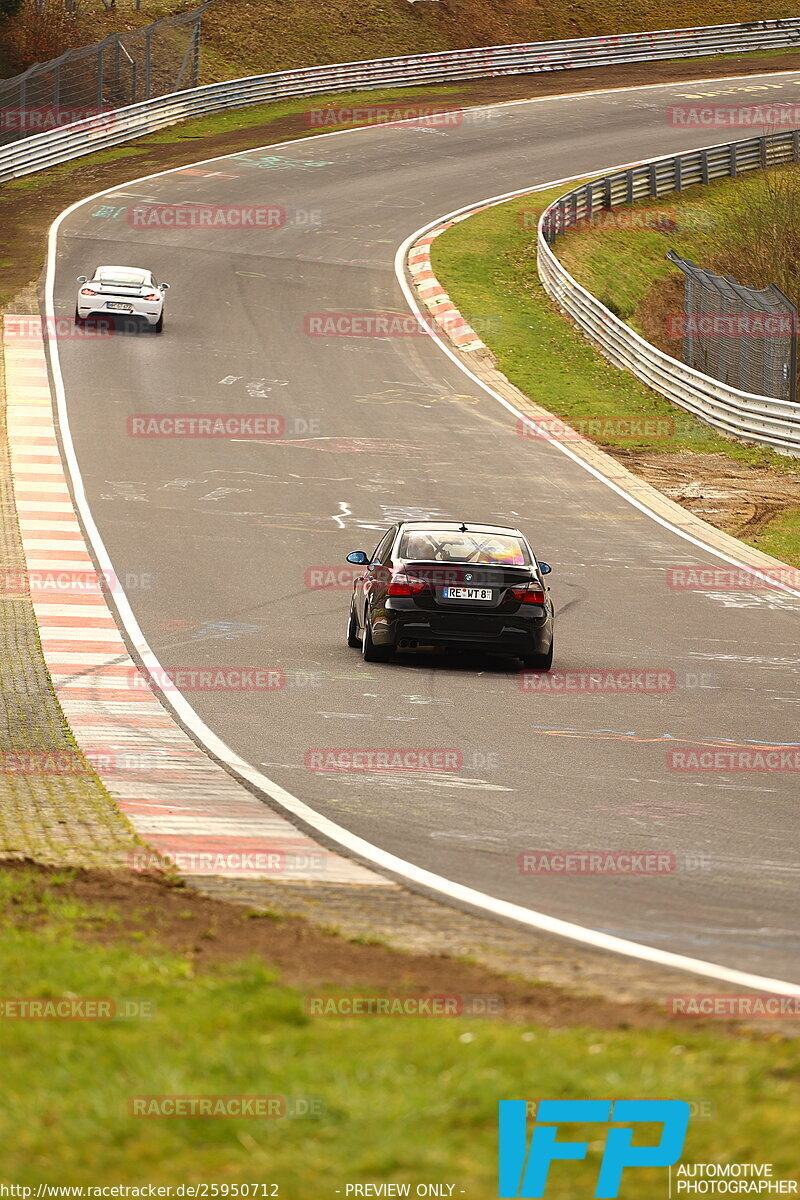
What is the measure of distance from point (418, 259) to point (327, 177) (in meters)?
10.1

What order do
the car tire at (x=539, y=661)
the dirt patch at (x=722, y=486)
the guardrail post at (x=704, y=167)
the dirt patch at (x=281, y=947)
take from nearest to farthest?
the dirt patch at (x=281, y=947) → the car tire at (x=539, y=661) → the dirt patch at (x=722, y=486) → the guardrail post at (x=704, y=167)

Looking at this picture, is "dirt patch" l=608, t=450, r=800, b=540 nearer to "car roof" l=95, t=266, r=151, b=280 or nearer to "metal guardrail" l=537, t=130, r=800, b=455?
"metal guardrail" l=537, t=130, r=800, b=455

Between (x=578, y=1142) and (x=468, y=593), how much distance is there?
11183mm

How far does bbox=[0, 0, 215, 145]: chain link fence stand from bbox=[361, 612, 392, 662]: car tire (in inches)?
1634

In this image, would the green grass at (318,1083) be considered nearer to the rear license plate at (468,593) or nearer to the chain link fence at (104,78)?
the rear license plate at (468,593)

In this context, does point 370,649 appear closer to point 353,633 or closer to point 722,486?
point 353,633

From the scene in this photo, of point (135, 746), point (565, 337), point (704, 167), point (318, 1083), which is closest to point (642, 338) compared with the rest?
point (565, 337)

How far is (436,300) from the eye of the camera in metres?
41.9

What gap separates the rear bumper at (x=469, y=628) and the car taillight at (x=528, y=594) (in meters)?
0.08

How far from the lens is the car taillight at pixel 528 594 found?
51.3 feet

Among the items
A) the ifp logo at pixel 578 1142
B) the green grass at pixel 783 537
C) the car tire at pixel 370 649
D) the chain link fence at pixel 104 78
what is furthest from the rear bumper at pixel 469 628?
the chain link fence at pixel 104 78

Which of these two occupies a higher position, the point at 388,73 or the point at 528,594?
the point at 388,73

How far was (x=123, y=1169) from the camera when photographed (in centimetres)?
A: 438

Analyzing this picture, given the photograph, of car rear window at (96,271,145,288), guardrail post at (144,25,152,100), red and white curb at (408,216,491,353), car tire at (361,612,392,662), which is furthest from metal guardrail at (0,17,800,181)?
car tire at (361,612,392,662)
